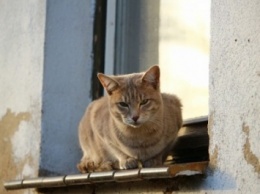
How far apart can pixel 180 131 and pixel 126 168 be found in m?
0.37

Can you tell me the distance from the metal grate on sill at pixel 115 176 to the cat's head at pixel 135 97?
28 centimetres

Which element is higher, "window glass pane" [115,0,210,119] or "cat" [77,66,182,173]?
"window glass pane" [115,0,210,119]

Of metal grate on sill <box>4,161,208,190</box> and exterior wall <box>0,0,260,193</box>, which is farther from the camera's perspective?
exterior wall <box>0,0,260,193</box>

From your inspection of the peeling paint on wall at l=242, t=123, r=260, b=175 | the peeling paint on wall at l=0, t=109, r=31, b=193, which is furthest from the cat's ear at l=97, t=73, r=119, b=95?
the peeling paint on wall at l=242, t=123, r=260, b=175

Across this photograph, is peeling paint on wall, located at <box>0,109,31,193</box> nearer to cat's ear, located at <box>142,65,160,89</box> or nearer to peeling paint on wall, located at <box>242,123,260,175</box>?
cat's ear, located at <box>142,65,160,89</box>

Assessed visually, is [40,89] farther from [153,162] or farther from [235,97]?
[235,97]

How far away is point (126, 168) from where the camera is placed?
294 centimetres

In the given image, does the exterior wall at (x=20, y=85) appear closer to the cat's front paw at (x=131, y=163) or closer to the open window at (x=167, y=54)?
the open window at (x=167, y=54)

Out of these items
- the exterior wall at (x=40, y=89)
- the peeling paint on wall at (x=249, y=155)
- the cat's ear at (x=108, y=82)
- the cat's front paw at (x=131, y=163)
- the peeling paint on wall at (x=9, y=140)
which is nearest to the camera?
the peeling paint on wall at (x=249, y=155)

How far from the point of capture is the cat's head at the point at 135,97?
299cm

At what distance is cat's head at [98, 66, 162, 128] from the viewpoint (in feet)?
9.82

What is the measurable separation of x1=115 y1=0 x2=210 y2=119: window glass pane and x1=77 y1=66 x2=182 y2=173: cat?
128 mm

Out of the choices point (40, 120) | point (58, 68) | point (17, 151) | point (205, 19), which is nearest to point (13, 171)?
point (17, 151)

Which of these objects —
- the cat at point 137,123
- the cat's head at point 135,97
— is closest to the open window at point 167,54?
the cat at point 137,123
